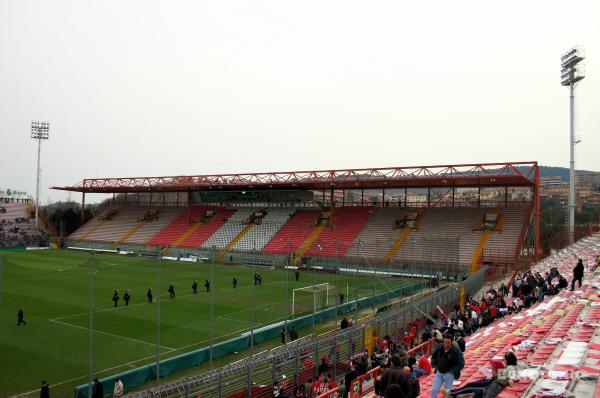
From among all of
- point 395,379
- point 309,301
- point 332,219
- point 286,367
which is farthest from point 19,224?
point 395,379

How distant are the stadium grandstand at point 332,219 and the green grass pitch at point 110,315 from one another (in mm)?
5211

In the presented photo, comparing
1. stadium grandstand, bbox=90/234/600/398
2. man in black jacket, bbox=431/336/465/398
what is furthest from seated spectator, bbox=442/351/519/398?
man in black jacket, bbox=431/336/465/398

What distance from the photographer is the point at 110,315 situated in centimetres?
2494

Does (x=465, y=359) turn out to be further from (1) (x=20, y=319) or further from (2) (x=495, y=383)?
(1) (x=20, y=319)

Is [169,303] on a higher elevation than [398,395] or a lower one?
lower

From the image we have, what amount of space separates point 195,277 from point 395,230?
69.8 ft

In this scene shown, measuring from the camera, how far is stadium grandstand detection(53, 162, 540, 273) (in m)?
42.0

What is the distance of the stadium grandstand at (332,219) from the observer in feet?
138

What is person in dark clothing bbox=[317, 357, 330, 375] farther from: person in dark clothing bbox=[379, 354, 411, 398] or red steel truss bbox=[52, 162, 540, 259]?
red steel truss bbox=[52, 162, 540, 259]

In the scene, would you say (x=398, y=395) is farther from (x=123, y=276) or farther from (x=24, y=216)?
(x=24, y=216)

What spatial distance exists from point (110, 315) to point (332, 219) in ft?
101

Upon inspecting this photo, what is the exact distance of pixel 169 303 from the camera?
28359mm

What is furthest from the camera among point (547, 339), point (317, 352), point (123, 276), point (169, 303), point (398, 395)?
point (123, 276)

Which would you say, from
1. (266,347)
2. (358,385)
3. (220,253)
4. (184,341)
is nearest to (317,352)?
(358,385)
